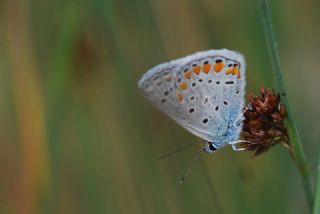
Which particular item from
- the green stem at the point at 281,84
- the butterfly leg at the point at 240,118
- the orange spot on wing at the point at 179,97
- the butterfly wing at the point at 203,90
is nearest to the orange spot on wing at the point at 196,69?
the butterfly wing at the point at 203,90

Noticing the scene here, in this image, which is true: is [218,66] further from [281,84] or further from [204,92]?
[281,84]

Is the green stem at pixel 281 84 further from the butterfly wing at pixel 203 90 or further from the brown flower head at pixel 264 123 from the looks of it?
the butterfly wing at pixel 203 90

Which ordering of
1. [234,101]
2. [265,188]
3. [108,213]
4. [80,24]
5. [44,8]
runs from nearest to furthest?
[234,101]
[80,24]
[265,188]
[108,213]
[44,8]

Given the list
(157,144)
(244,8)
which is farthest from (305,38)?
(157,144)

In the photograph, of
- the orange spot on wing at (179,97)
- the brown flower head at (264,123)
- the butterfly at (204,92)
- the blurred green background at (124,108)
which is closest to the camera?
the brown flower head at (264,123)

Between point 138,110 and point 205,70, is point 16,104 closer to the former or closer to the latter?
point 138,110

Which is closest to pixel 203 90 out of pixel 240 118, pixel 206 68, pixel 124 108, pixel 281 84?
pixel 206 68
